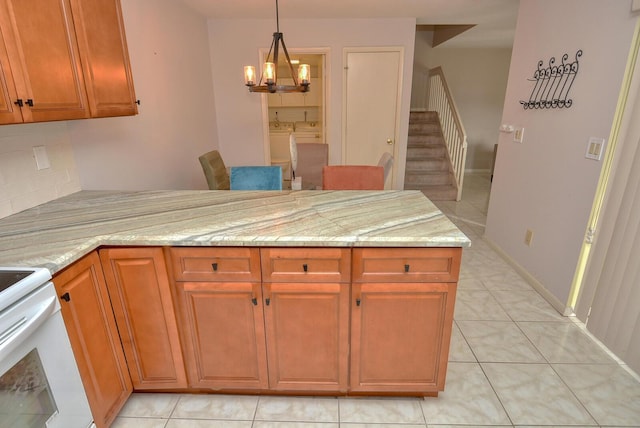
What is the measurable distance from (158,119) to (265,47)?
6.46 feet

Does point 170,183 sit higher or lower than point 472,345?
higher

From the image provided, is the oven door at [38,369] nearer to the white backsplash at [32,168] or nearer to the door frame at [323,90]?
the white backsplash at [32,168]

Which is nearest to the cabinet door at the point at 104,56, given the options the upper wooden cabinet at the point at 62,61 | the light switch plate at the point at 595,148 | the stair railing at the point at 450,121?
the upper wooden cabinet at the point at 62,61

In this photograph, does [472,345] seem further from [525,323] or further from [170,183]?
[170,183]

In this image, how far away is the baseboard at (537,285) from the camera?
93.4 inches

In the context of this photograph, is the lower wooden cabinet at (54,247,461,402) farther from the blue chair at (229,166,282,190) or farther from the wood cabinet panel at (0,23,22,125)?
the blue chair at (229,166,282,190)

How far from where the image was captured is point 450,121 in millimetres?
5488

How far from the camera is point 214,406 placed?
1.71 m

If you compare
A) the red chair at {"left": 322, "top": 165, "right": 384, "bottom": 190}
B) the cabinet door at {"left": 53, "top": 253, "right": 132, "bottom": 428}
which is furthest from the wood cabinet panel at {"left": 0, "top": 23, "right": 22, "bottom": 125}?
the red chair at {"left": 322, "top": 165, "right": 384, "bottom": 190}

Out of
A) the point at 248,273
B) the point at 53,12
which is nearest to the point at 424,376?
the point at 248,273

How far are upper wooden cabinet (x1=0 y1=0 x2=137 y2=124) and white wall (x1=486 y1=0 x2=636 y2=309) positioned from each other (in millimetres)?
2795

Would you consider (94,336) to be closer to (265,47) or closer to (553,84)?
(553,84)

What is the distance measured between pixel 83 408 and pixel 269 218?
1033mm

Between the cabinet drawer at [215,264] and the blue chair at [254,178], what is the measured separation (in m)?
1.18
